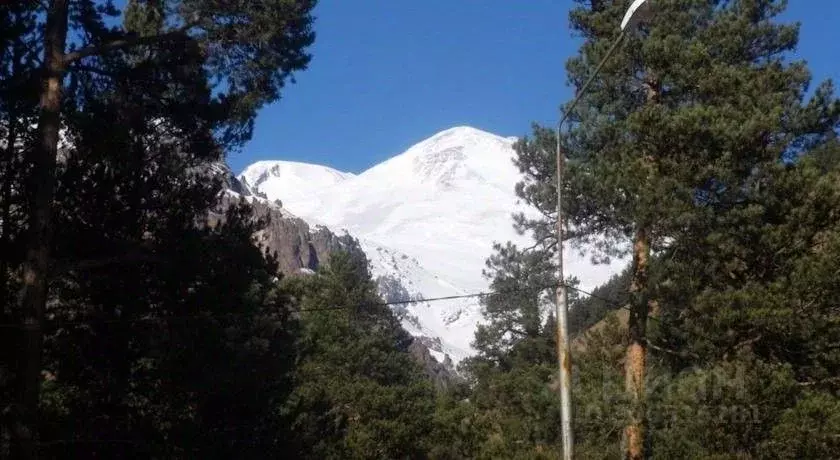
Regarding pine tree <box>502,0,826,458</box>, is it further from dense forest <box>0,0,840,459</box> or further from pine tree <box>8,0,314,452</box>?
pine tree <box>8,0,314,452</box>

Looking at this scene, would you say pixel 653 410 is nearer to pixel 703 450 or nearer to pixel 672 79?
→ pixel 703 450

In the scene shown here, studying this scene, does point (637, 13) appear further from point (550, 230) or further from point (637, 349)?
point (550, 230)

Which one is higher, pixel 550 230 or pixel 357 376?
pixel 550 230

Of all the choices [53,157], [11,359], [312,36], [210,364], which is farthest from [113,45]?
[210,364]

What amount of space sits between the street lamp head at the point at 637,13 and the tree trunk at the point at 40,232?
7123 mm

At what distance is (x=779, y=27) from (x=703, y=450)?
7411mm

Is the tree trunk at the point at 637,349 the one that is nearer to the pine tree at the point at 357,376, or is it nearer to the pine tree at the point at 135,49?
the pine tree at the point at 135,49

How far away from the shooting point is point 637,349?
1700 cm

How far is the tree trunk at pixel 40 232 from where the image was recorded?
479 inches

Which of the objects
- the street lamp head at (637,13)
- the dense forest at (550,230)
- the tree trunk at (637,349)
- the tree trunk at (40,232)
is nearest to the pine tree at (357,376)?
the dense forest at (550,230)

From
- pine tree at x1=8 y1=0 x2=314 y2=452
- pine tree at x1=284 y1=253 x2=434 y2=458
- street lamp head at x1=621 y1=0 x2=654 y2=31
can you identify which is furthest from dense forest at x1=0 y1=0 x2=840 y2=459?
pine tree at x1=284 y1=253 x2=434 y2=458

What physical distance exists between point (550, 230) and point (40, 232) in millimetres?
9706

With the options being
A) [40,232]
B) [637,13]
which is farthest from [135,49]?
[637,13]

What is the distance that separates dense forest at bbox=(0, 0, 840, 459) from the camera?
1429 cm
